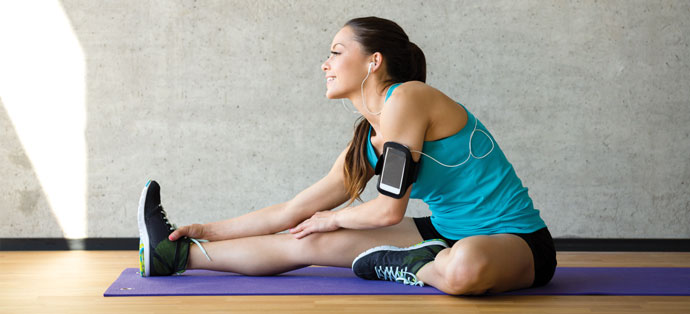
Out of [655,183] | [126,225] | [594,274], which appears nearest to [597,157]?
[655,183]

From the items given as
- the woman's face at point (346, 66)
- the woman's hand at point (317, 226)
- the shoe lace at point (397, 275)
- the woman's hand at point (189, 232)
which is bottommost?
the shoe lace at point (397, 275)

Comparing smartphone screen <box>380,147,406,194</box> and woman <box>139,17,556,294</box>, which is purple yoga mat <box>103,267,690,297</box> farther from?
smartphone screen <box>380,147,406,194</box>

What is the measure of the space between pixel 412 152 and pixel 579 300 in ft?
2.21

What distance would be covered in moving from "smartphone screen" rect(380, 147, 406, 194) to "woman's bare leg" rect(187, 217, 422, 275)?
1.16 ft

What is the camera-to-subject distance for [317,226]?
2.17 meters

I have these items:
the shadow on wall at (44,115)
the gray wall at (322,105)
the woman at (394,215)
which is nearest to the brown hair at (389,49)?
the woman at (394,215)

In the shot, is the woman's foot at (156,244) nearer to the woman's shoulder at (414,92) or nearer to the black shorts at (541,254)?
the woman's shoulder at (414,92)

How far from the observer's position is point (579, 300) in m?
1.94

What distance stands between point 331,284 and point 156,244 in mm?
605

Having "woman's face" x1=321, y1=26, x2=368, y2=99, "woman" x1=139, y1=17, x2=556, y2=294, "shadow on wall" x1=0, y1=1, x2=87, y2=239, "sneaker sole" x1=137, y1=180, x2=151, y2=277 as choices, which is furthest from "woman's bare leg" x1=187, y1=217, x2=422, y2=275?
"shadow on wall" x1=0, y1=1, x2=87, y2=239

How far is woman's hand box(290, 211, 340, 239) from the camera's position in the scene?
7.11ft

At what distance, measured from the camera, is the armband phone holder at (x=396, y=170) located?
6.09 feet

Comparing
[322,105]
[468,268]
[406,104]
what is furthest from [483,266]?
[322,105]

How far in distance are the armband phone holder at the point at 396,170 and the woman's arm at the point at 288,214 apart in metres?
0.40
